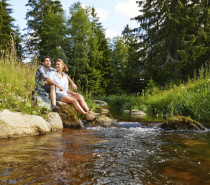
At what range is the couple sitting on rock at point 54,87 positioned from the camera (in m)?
5.15

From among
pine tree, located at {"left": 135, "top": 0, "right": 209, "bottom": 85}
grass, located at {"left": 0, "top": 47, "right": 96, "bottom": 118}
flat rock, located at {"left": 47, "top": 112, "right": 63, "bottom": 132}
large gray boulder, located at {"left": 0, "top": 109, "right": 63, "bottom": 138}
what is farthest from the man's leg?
pine tree, located at {"left": 135, "top": 0, "right": 209, "bottom": 85}

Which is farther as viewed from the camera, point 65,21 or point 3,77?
point 65,21

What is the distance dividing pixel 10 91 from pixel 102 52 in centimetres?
2023

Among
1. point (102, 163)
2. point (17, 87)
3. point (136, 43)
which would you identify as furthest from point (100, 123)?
point (136, 43)

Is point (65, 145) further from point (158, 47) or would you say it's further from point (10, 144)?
point (158, 47)

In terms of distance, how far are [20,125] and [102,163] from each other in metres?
2.24

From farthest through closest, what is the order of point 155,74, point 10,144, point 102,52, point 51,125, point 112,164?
point 102,52
point 155,74
point 51,125
point 10,144
point 112,164

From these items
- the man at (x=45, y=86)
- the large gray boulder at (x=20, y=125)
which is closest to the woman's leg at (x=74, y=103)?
the man at (x=45, y=86)

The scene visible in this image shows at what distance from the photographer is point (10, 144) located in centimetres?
315

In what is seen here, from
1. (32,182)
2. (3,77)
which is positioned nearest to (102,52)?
(3,77)

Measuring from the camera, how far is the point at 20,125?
12.8ft

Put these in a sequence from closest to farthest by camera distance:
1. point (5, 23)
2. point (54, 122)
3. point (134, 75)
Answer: point (54, 122)
point (134, 75)
point (5, 23)

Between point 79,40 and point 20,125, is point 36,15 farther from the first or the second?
point 20,125

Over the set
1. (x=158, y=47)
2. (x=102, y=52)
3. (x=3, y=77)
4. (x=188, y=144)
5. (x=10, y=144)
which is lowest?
(x=188, y=144)
